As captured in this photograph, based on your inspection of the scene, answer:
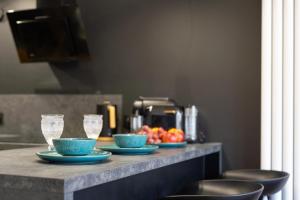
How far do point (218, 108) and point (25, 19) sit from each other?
174cm

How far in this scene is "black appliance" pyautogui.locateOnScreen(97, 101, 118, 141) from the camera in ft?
10.6

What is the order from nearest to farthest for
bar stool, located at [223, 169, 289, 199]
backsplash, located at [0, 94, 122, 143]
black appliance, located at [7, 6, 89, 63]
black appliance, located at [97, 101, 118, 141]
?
bar stool, located at [223, 169, 289, 199], black appliance, located at [97, 101, 118, 141], black appliance, located at [7, 6, 89, 63], backsplash, located at [0, 94, 122, 143]

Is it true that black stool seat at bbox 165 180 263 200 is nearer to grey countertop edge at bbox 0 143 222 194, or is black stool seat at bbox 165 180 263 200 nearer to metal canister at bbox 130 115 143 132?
grey countertop edge at bbox 0 143 222 194

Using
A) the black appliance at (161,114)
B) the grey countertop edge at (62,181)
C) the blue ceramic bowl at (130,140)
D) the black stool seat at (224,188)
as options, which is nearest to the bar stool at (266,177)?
the black stool seat at (224,188)

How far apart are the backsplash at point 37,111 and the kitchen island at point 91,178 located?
119 cm

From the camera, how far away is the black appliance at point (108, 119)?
10.6 feet

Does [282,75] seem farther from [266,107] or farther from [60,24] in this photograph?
[60,24]

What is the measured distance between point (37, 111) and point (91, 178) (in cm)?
260

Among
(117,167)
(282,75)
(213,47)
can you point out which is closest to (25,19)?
(213,47)

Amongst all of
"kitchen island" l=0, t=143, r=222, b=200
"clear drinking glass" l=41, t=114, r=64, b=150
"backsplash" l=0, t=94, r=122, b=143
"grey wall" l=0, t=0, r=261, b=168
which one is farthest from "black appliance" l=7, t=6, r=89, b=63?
"clear drinking glass" l=41, t=114, r=64, b=150

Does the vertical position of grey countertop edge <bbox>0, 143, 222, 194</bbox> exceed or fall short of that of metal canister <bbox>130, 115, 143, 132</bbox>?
it falls short

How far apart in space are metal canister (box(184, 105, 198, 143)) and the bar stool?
439 millimetres

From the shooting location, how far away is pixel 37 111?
375 cm

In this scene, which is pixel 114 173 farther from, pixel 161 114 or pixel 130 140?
pixel 161 114
